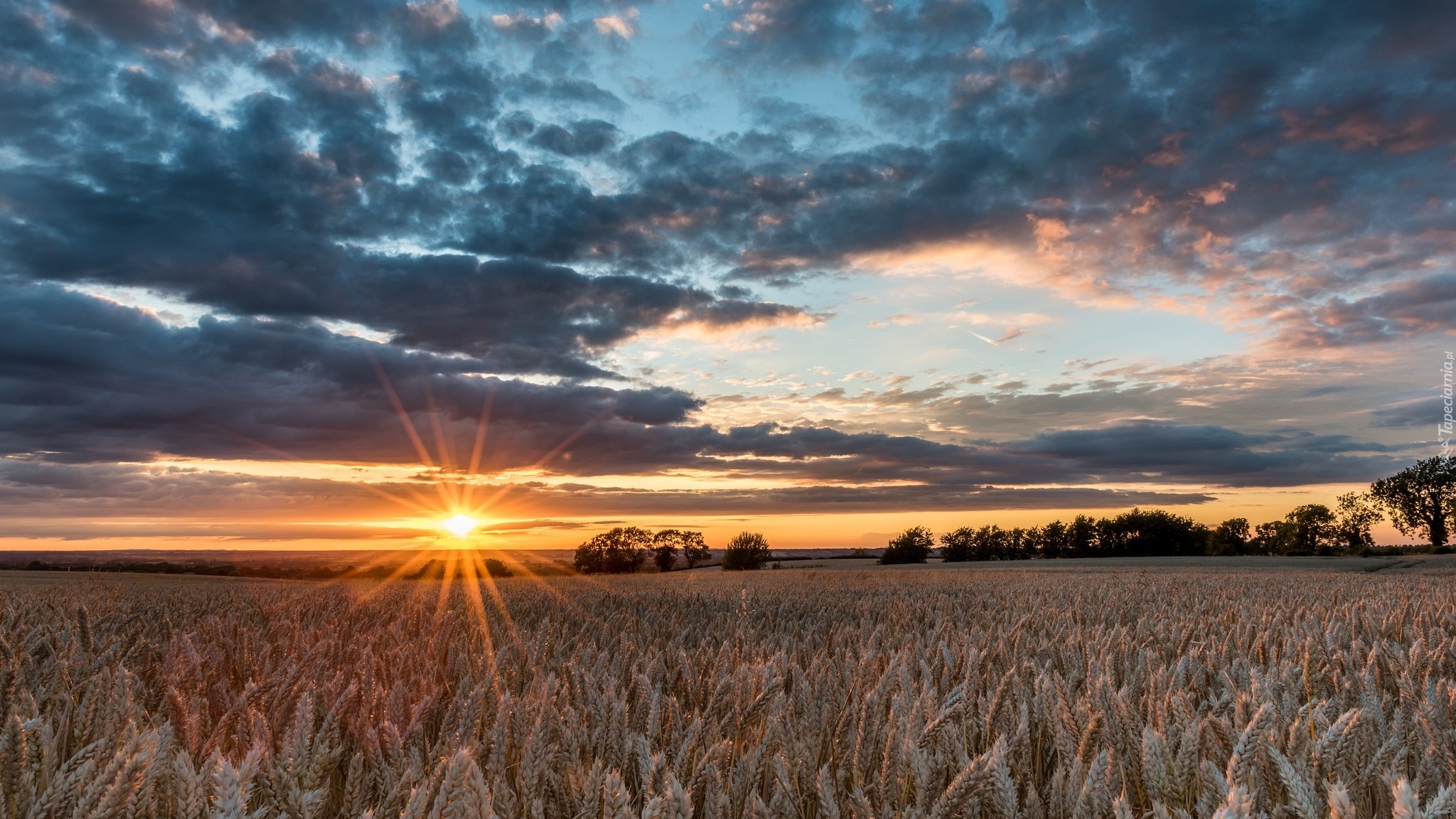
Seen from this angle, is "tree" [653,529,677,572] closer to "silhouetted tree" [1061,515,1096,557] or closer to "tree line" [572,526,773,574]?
"tree line" [572,526,773,574]

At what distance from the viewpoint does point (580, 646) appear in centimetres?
418

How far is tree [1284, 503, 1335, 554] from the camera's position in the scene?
81.9m

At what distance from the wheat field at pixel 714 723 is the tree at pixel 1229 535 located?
9767cm

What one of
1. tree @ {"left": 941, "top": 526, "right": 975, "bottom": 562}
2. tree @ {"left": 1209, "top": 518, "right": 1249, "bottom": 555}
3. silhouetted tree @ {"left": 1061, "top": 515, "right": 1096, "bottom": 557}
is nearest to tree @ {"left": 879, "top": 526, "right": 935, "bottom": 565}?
tree @ {"left": 941, "top": 526, "right": 975, "bottom": 562}

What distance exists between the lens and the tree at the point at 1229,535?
87062mm

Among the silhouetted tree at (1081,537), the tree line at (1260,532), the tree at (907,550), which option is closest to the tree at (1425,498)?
the tree line at (1260,532)

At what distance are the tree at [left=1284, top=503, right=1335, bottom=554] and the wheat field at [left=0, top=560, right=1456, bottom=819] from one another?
318ft

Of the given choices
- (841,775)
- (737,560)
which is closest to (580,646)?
(841,775)

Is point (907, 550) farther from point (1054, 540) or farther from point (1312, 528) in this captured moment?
point (1312, 528)

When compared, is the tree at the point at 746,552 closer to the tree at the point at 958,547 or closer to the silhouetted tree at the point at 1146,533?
the tree at the point at 958,547

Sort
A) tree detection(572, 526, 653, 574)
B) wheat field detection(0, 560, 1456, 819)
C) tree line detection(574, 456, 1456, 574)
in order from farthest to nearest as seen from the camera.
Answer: tree line detection(574, 456, 1456, 574) → tree detection(572, 526, 653, 574) → wheat field detection(0, 560, 1456, 819)

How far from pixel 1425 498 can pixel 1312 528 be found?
395 inches

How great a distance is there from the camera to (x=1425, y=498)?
75312 mm

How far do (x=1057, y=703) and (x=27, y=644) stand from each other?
517cm
